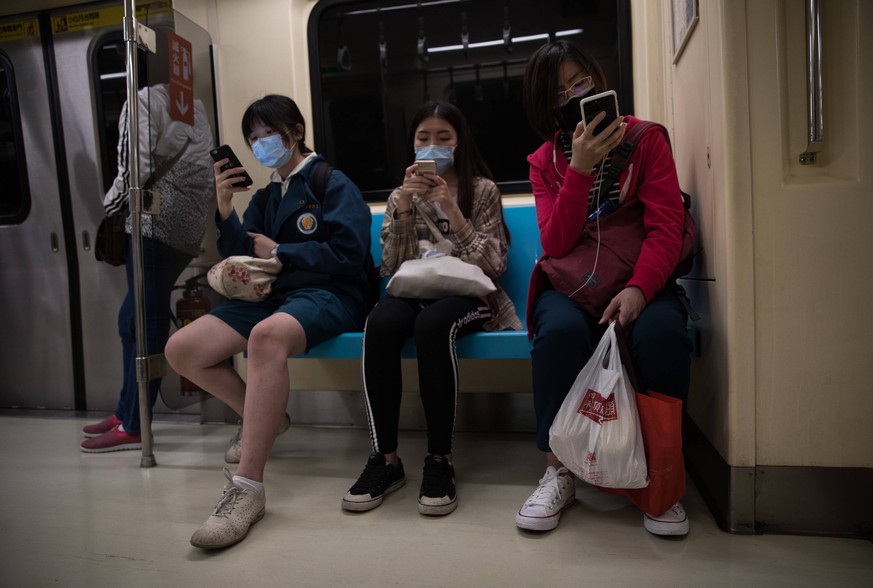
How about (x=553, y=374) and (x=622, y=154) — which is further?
(x=622, y=154)

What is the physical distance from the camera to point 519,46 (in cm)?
308

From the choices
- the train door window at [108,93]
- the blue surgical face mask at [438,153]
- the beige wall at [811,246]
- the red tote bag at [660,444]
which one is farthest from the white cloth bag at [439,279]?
the train door window at [108,93]

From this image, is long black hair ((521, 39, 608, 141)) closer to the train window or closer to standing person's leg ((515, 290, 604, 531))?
standing person's leg ((515, 290, 604, 531))

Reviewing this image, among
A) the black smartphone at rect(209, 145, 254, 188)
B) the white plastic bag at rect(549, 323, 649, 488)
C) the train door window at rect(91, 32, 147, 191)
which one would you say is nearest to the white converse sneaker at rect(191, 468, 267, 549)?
the white plastic bag at rect(549, 323, 649, 488)

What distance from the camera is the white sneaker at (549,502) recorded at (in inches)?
67.6

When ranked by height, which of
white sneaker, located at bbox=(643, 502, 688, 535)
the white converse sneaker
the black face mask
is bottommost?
white sneaker, located at bbox=(643, 502, 688, 535)

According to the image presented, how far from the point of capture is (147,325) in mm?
2643

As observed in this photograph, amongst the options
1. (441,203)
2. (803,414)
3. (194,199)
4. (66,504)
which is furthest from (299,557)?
(194,199)

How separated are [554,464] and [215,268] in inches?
57.7

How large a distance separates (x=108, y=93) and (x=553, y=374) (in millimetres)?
3433

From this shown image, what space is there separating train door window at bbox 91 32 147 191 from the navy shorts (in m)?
2.02

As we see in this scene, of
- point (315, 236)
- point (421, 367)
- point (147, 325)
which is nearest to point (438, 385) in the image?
point (421, 367)

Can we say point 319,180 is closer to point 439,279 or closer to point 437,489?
point 439,279

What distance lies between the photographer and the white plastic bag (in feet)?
5.30
